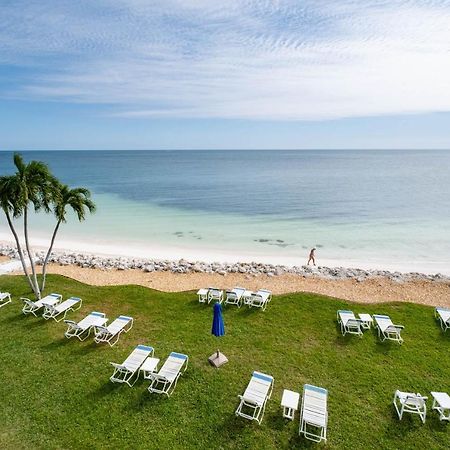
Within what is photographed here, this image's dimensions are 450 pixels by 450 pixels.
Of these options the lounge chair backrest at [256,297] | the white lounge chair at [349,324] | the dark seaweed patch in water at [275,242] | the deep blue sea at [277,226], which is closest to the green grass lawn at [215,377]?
the white lounge chair at [349,324]

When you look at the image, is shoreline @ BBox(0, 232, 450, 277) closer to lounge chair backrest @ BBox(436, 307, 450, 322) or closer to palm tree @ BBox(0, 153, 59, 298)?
lounge chair backrest @ BBox(436, 307, 450, 322)

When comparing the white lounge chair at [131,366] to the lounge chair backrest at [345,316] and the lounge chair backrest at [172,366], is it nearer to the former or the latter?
the lounge chair backrest at [172,366]

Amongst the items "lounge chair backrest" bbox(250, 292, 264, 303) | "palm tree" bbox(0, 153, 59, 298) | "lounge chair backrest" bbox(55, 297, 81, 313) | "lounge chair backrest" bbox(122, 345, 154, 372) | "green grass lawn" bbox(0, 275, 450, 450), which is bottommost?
"green grass lawn" bbox(0, 275, 450, 450)

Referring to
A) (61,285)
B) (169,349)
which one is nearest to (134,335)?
(169,349)

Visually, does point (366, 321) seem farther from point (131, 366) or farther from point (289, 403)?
point (131, 366)

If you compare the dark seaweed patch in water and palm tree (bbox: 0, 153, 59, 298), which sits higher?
palm tree (bbox: 0, 153, 59, 298)

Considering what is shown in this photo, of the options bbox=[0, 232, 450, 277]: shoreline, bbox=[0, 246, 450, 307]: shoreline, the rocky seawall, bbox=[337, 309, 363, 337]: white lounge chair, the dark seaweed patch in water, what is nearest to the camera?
bbox=[337, 309, 363, 337]: white lounge chair

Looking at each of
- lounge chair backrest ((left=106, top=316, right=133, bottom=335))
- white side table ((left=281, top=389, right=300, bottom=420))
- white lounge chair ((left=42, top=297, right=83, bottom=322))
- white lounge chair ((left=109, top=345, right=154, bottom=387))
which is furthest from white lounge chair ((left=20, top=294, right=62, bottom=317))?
white side table ((left=281, top=389, right=300, bottom=420))

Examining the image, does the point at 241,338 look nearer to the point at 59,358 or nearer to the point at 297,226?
the point at 59,358
